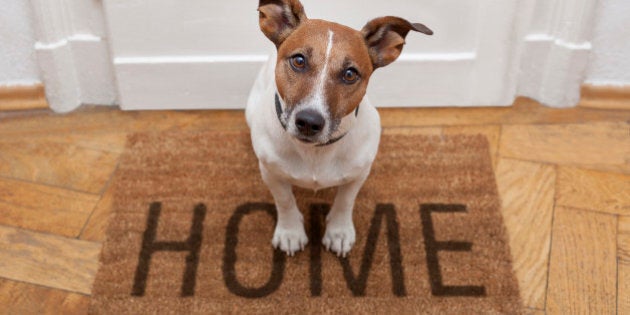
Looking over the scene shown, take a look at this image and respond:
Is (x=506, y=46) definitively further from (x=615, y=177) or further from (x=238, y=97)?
(x=238, y=97)

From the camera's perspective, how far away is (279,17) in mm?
1696

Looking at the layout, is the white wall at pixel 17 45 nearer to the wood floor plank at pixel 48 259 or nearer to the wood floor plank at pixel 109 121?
the wood floor plank at pixel 109 121

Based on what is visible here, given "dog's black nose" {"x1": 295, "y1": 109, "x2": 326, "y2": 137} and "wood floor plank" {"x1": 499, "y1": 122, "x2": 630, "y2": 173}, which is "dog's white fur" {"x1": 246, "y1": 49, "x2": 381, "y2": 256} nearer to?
"dog's black nose" {"x1": 295, "y1": 109, "x2": 326, "y2": 137}

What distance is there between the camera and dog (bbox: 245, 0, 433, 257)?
1563mm

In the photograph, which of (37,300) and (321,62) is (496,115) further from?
(37,300)

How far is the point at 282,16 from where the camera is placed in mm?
1695

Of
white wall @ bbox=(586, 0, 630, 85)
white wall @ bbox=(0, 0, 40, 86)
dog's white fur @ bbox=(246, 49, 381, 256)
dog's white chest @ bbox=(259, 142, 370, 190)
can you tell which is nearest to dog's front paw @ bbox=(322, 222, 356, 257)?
dog's white fur @ bbox=(246, 49, 381, 256)

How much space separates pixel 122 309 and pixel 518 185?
1417 millimetres

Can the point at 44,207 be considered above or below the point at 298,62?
below

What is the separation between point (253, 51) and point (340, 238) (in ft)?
2.84

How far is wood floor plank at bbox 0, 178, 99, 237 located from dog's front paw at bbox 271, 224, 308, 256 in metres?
0.68

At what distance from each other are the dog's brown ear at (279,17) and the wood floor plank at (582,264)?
1133mm

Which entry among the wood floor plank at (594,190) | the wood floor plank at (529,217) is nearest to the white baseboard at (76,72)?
the wood floor plank at (529,217)

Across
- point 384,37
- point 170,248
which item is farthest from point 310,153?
point 170,248
